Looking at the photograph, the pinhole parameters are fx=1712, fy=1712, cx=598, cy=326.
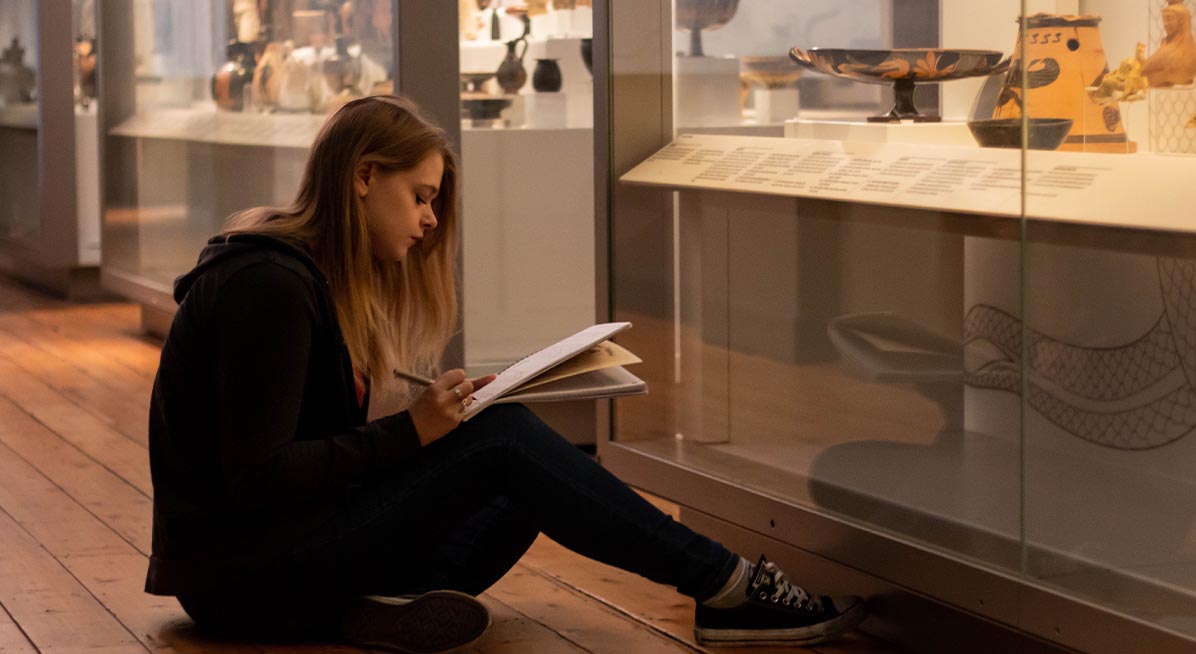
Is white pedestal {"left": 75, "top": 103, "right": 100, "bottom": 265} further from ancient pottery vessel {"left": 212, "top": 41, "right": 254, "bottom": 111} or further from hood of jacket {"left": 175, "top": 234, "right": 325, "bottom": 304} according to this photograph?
hood of jacket {"left": 175, "top": 234, "right": 325, "bottom": 304}

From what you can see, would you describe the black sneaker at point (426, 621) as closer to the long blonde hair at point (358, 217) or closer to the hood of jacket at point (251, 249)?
the long blonde hair at point (358, 217)

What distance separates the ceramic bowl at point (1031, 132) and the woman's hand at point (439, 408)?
0.82 meters

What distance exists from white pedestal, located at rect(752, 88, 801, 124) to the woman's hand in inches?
28.9

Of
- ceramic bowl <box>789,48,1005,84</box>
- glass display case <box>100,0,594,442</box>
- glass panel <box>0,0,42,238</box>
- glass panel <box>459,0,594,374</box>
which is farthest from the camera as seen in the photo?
glass panel <box>0,0,42,238</box>

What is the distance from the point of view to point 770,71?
2893 mm

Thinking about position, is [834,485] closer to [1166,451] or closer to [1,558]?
[1166,451]

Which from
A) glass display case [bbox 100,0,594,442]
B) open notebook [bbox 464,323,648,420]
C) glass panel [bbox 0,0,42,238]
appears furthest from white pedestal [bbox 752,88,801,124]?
glass panel [bbox 0,0,42,238]

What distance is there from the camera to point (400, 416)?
253 cm

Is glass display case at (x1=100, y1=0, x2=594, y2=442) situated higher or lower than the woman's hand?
higher

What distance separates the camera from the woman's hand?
8.25ft

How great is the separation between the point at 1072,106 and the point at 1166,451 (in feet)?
1.53

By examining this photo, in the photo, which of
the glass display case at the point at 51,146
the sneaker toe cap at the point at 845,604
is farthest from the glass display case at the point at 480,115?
the glass display case at the point at 51,146

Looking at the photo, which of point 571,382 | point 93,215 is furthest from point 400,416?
point 93,215

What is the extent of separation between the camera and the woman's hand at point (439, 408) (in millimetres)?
2514
